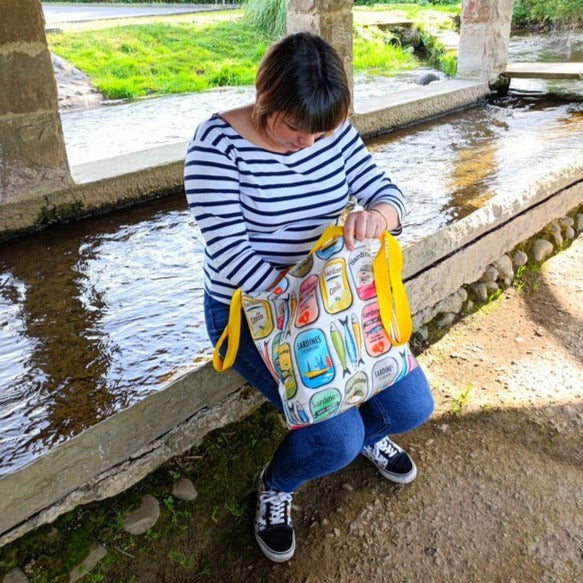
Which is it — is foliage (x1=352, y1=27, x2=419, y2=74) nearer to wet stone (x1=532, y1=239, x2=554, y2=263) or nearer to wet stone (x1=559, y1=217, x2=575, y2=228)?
wet stone (x1=559, y1=217, x2=575, y2=228)

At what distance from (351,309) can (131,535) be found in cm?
101

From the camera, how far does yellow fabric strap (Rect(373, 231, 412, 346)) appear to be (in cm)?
167

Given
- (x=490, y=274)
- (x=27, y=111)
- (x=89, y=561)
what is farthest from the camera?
(x=490, y=274)

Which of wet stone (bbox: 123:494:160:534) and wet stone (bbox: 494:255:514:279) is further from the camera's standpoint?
wet stone (bbox: 494:255:514:279)

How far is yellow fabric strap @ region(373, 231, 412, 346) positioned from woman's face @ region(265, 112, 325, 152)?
0.34 metres

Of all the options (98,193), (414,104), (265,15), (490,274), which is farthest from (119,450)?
(265,15)

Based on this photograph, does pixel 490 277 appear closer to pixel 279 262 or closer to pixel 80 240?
pixel 279 262

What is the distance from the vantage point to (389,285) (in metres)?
1.68

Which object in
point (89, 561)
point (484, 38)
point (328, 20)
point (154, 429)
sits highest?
point (328, 20)

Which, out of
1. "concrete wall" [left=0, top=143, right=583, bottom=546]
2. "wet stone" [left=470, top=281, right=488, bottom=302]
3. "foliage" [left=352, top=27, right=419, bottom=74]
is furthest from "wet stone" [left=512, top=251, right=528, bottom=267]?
"foliage" [left=352, top=27, right=419, bottom=74]

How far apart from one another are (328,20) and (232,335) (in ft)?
11.8

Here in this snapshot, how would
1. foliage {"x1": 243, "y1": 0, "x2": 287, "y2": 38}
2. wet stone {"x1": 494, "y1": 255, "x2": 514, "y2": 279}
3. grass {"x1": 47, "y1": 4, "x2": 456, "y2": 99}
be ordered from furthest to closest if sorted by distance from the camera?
1. foliage {"x1": 243, "y1": 0, "x2": 287, "y2": 38}
2. grass {"x1": 47, "y1": 4, "x2": 456, "y2": 99}
3. wet stone {"x1": 494, "y1": 255, "x2": 514, "y2": 279}

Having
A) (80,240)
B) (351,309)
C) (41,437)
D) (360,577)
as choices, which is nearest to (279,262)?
(351,309)

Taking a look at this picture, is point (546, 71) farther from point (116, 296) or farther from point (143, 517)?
point (143, 517)
